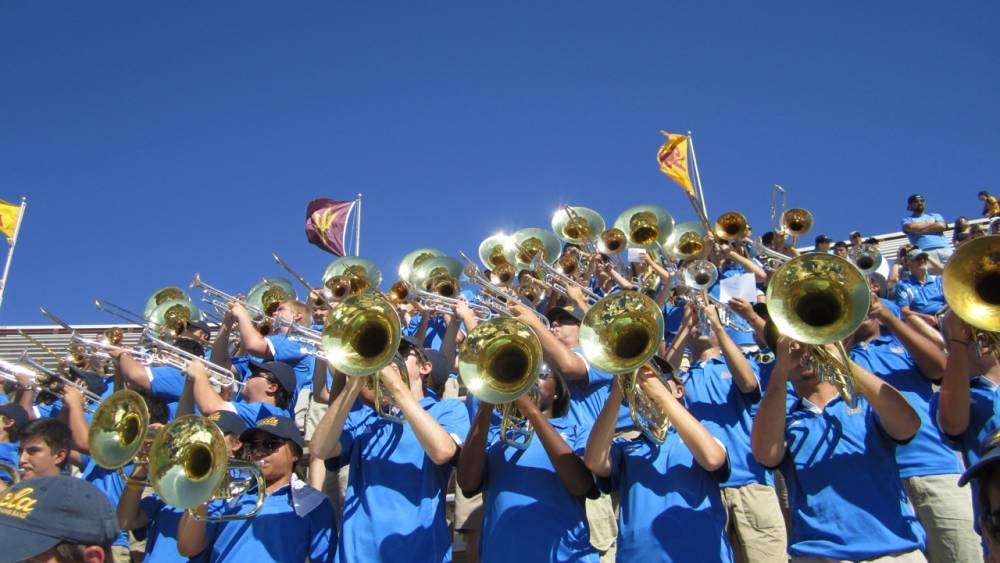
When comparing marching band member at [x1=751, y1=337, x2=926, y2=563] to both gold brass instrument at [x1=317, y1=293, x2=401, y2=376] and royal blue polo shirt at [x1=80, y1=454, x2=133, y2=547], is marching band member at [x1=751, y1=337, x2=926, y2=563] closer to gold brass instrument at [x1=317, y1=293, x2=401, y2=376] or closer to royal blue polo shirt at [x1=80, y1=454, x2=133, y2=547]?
gold brass instrument at [x1=317, y1=293, x2=401, y2=376]

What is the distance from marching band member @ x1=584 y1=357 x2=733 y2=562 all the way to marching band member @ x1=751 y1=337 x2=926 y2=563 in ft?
0.93

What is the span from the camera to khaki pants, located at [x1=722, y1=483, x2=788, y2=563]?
13.8 feet

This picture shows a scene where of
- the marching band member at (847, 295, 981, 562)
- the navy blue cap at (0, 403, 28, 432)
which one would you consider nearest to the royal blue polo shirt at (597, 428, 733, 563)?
the marching band member at (847, 295, 981, 562)

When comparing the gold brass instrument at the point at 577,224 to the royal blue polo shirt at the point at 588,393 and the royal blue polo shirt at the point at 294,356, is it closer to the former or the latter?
the royal blue polo shirt at the point at 294,356

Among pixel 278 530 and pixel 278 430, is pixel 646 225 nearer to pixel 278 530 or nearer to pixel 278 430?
pixel 278 430

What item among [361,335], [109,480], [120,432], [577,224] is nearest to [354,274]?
[577,224]

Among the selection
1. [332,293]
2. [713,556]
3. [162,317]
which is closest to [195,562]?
[713,556]

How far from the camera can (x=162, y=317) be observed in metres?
8.41

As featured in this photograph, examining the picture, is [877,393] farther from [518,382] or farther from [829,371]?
[518,382]

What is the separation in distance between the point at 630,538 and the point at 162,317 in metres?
6.68

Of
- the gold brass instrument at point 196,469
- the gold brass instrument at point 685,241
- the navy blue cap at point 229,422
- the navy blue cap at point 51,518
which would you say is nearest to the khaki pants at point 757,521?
the gold brass instrument at point 196,469

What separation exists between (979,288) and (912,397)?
1.07 meters

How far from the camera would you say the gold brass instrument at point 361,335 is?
3.92 m

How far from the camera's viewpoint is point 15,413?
231 inches
